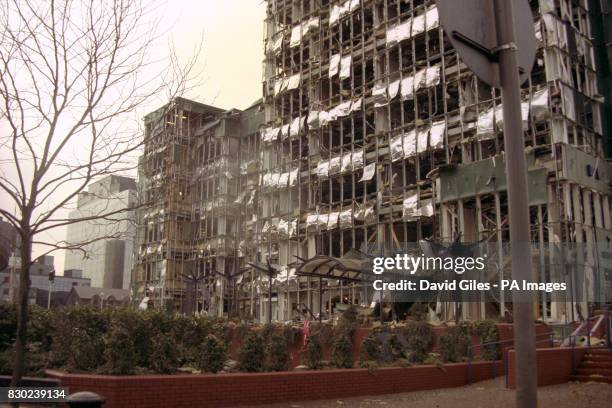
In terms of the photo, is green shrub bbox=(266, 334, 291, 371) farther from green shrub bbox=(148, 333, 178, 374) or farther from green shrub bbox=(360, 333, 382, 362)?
green shrub bbox=(360, 333, 382, 362)

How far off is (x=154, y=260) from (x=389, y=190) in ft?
99.7

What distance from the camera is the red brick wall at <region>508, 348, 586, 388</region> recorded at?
14102 mm

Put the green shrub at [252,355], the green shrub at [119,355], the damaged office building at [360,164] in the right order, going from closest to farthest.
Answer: the green shrub at [119,355] → the green shrub at [252,355] → the damaged office building at [360,164]

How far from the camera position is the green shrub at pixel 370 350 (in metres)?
14.4

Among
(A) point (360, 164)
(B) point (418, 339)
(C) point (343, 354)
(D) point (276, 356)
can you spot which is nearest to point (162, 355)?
(D) point (276, 356)

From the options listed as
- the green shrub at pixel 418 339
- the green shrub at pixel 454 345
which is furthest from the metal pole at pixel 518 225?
the green shrub at pixel 454 345

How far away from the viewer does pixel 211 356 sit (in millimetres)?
11656

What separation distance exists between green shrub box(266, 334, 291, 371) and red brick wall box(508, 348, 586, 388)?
5.22 meters

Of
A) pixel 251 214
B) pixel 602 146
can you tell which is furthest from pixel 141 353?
Answer: pixel 251 214

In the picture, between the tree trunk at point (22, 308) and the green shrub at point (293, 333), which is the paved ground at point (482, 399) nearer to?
the tree trunk at point (22, 308)

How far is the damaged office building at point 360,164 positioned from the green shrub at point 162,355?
2743 millimetres

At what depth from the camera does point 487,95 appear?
31344 mm

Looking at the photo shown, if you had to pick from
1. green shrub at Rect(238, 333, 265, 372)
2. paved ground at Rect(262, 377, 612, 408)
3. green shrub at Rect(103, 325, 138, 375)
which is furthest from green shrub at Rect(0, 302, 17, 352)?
paved ground at Rect(262, 377, 612, 408)

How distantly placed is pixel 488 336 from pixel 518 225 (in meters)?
15.8
